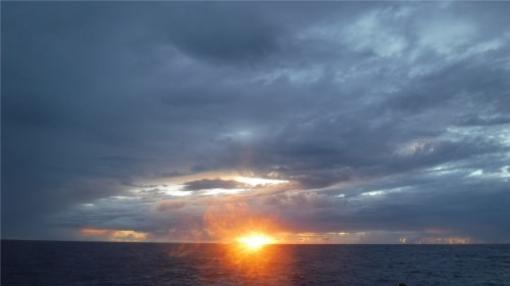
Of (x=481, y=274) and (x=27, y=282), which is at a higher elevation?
(x=27, y=282)

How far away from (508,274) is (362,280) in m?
33.9

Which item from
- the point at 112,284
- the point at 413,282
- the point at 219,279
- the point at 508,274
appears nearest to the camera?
the point at 112,284

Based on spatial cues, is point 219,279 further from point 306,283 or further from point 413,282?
point 413,282

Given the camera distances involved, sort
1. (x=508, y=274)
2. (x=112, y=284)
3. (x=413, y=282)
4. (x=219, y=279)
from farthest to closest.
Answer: (x=508, y=274) → (x=219, y=279) → (x=413, y=282) → (x=112, y=284)

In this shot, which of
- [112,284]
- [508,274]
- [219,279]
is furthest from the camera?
[508,274]

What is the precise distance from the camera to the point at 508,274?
87.1 m

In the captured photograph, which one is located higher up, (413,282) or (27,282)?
(27,282)

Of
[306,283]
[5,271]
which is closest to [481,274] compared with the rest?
[306,283]

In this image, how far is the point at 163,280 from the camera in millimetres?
76688

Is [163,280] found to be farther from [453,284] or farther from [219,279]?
[453,284]

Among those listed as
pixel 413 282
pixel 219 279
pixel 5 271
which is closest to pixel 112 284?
pixel 219 279

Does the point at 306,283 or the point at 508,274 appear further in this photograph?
the point at 508,274

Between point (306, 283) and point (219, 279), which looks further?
point (219, 279)

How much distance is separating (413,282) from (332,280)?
14.0 meters
